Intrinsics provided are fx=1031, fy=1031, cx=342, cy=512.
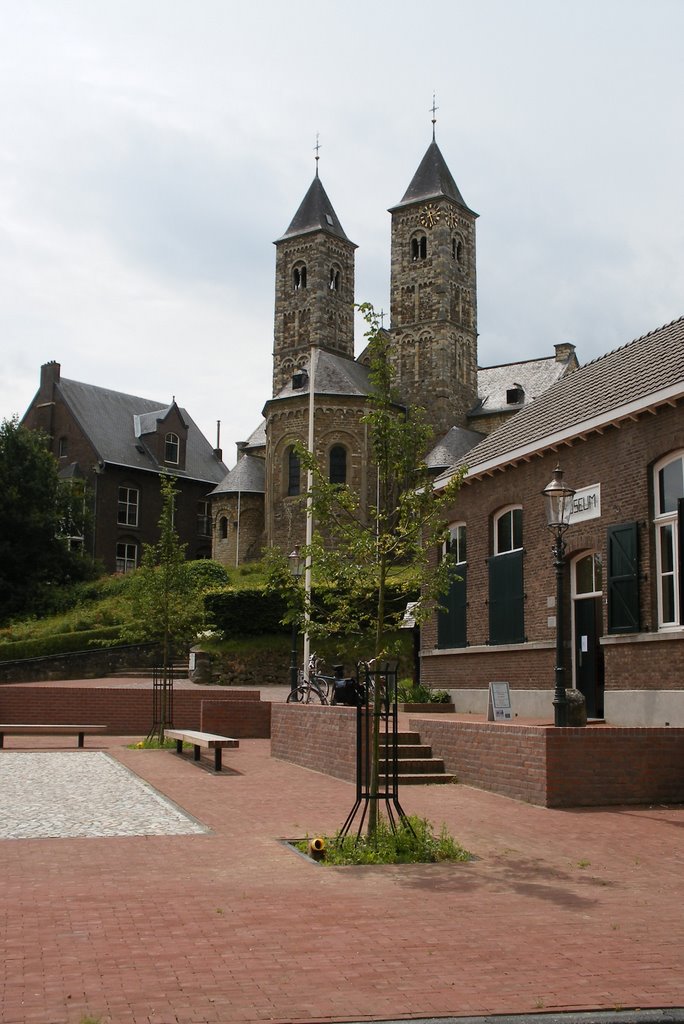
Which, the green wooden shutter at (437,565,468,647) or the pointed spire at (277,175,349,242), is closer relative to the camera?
the green wooden shutter at (437,565,468,647)

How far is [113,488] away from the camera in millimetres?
61344

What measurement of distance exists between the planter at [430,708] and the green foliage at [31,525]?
29895 mm

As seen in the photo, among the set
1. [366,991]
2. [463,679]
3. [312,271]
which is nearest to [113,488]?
[312,271]

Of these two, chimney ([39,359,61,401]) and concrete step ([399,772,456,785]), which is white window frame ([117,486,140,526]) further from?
concrete step ([399,772,456,785])

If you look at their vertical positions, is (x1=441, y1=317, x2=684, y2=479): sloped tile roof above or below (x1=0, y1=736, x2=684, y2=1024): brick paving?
Answer: above

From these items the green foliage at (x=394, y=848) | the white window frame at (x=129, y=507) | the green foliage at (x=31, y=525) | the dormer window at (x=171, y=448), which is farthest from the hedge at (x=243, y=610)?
the dormer window at (x=171, y=448)

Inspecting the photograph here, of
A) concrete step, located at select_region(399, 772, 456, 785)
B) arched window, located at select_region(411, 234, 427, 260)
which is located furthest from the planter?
arched window, located at select_region(411, 234, 427, 260)

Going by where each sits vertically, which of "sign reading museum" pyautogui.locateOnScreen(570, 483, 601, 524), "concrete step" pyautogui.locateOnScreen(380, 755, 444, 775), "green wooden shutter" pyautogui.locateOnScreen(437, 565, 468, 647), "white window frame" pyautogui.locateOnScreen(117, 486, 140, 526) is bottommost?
"concrete step" pyautogui.locateOnScreen(380, 755, 444, 775)

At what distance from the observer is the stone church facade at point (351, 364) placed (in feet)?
190

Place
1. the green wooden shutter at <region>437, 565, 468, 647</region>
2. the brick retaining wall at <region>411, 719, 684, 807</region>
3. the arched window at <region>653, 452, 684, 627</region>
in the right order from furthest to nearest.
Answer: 1. the green wooden shutter at <region>437, 565, 468, 647</region>
2. the arched window at <region>653, 452, 684, 627</region>
3. the brick retaining wall at <region>411, 719, 684, 807</region>

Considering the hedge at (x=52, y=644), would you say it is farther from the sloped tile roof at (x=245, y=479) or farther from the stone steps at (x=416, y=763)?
the sloped tile roof at (x=245, y=479)

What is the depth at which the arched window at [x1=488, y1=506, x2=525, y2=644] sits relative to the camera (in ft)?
67.1

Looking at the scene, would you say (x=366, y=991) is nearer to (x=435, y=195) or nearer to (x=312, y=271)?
(x=435, y=195)

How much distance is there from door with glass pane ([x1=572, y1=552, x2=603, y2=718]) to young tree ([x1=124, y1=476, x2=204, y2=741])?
7.67 metres
